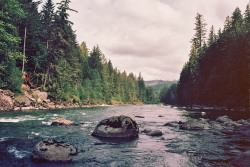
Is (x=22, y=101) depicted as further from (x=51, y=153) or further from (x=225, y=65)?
(x=225, y=65)

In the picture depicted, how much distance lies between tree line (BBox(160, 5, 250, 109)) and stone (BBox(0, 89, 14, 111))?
39.3 metres

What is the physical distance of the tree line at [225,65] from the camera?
109ft

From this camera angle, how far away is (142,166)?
5488 mm

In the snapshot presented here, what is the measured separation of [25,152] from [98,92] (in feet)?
189

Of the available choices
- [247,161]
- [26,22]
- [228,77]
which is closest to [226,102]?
[228,77]

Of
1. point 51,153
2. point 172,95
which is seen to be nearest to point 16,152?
point 51,153

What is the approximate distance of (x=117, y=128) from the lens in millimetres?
10008

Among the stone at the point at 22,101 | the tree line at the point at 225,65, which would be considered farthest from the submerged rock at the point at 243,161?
the tree line at the point at 225,65

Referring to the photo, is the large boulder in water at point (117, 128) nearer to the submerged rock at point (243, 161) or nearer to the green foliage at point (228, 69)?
the submerged rock at point (243, 161)

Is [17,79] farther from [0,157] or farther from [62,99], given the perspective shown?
[0,157]

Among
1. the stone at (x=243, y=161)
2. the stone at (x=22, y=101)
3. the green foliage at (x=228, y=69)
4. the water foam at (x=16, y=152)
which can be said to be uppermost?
the green foliage at (x=228, y=69)

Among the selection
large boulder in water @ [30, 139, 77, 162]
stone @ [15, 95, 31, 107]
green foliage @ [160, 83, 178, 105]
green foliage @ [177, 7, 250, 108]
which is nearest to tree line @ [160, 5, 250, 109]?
green foliage @ [177, 7, 250, 108]

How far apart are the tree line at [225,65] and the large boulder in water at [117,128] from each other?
3046 cm

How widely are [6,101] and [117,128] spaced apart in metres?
20.1
